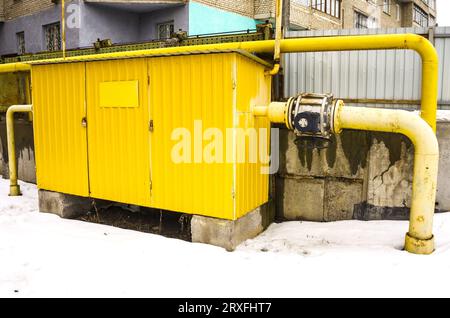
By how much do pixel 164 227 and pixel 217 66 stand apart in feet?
8.97

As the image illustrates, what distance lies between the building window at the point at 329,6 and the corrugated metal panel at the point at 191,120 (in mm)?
18464

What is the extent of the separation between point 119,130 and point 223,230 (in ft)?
7.21

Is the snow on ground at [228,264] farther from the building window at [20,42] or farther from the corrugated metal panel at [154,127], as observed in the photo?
the building window at [20,42]

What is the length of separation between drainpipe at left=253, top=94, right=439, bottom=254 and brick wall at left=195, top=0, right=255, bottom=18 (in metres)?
12.4

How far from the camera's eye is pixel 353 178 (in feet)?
18.5

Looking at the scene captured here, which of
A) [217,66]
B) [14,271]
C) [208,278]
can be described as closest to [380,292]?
[208,278]

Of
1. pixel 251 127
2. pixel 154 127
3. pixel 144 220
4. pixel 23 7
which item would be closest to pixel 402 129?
pixel 251 127

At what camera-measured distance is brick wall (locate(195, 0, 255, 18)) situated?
16047mm

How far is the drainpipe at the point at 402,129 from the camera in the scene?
4.27 meters

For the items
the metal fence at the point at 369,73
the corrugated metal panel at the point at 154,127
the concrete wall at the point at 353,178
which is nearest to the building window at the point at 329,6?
the metal fence at the point at 369,73

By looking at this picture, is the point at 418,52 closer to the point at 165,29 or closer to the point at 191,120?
the point at 191,120

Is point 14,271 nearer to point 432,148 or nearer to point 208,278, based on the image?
point 208,278

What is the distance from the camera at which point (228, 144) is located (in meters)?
4.78

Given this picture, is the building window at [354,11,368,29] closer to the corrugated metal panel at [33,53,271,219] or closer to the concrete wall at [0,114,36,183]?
the concrete wall at [0,114,36,183]
